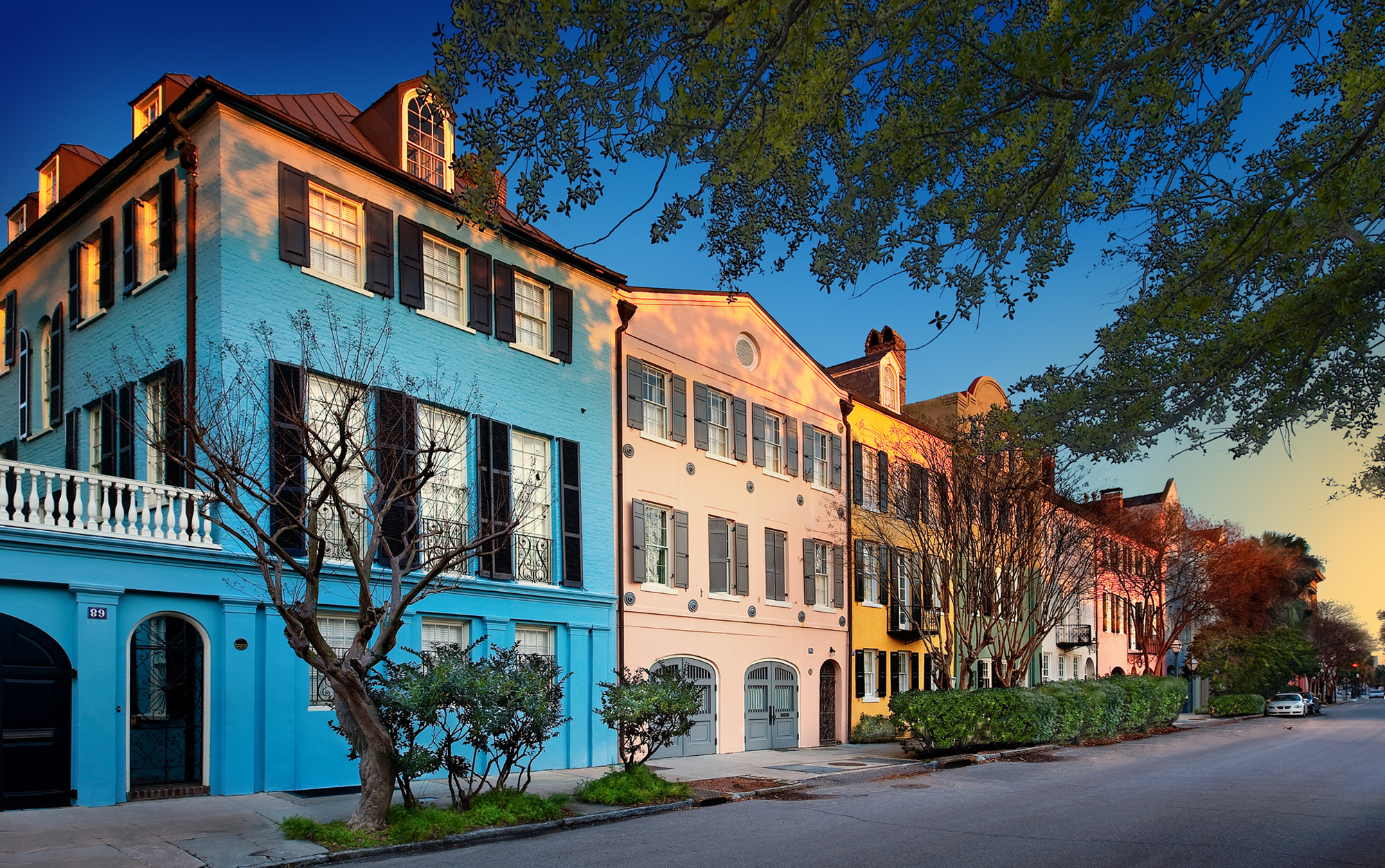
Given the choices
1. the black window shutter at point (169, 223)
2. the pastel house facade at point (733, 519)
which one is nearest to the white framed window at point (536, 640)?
the pastel house facade at point (733, 519)

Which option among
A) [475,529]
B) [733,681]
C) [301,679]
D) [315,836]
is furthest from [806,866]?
[733,681]

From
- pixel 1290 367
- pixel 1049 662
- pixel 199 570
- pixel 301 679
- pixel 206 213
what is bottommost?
pixel 1049 662

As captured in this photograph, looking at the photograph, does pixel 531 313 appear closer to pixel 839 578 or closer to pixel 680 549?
pixel 680 549

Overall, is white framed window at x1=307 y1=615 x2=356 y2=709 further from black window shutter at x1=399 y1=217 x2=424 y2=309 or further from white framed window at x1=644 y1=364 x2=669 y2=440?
white framed window at x1=644 y1=364 x2=669 y2=440

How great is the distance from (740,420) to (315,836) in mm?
16104

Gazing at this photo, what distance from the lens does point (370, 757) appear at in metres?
11.9

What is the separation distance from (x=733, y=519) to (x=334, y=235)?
38.4 feet

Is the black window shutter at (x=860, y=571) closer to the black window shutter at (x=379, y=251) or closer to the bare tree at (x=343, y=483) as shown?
the bare tree at (x=343, y=483)

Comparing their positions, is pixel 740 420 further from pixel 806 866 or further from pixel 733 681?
pixel 806 866

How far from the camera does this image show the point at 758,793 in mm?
16797

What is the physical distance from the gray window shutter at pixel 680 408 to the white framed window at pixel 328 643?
360 inches

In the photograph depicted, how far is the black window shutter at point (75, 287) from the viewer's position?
60.1 feet

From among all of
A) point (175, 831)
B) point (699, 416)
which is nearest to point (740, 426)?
point (699, 416)

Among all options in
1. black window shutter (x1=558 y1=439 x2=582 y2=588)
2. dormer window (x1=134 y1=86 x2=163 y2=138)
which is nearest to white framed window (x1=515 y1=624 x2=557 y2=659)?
black window shutter (x1=558 y1=439 x2=582 y2=588)
